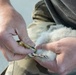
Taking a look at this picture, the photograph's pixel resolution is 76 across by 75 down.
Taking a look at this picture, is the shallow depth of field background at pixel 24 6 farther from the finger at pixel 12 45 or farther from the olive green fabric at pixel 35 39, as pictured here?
the finger at pixel 12 45

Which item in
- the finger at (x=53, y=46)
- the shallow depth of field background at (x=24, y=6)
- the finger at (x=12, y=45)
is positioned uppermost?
the finger at (x=12, y=45)

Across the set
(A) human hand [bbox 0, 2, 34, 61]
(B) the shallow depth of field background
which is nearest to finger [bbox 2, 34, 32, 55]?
(A) human hand [bbox 0, 2, 34, 61]

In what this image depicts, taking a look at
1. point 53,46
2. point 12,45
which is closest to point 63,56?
point 53,46

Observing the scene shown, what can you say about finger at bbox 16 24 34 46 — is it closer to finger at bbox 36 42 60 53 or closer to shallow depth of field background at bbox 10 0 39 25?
finger at bbox 36 42 60 53

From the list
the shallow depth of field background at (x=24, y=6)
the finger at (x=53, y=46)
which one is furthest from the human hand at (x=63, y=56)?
the shallow depth of field background at (x=24, y=6)

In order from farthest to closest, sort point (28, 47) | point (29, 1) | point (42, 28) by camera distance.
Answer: point (29, 1) < point (42, 28) < point (28, 47)

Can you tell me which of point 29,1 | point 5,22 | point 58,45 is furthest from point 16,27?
point 29,1

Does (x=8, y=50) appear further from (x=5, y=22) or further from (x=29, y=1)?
(x=29, y=1)

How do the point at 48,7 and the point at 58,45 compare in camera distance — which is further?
the point at 48,7
